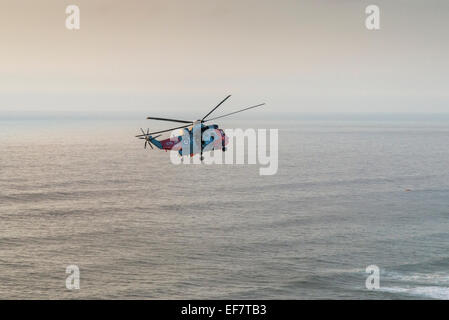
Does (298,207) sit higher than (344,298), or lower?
higher

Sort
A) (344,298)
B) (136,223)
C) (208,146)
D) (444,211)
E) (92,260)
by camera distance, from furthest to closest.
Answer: (444,211) < (136,223) < (92,260) < (344,298) < (208,146)

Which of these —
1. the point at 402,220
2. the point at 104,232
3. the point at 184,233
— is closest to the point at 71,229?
the point at 104,232

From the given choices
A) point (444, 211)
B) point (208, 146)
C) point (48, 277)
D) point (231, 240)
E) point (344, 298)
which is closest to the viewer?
point (208, 146)

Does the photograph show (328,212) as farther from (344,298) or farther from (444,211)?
(344,298)

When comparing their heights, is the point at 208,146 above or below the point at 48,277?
above

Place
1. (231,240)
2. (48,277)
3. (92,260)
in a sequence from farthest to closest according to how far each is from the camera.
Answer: (231,240), (92,260), (48,277)

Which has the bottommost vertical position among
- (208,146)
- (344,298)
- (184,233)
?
(344,298)

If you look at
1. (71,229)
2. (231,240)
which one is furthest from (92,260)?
(231,240)

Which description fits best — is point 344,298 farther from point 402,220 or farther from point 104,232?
point 104,232

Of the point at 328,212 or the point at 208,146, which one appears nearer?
the point at 208,146
